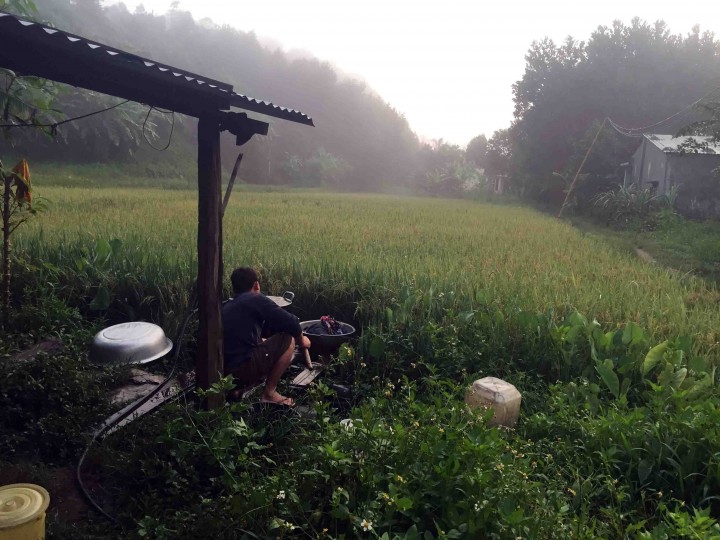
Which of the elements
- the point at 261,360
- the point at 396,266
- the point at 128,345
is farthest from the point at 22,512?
the point at 396,266

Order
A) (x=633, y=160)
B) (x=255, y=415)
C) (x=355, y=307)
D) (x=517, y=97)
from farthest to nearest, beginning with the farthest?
(x=517, y=97), (x=633, y=160), (x=355, y=307), (x=255, y=415)

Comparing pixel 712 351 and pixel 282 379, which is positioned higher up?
pixel 712 351

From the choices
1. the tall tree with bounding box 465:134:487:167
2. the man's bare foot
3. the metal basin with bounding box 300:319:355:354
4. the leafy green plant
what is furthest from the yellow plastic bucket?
the tall tree with bounding box 465:134:487:167

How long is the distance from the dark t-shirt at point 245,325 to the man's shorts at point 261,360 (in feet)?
0.14

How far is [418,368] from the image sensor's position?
4750mm

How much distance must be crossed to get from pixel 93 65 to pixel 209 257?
1.24m

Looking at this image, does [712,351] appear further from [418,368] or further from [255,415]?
[255,415]

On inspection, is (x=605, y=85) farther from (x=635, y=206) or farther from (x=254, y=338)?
(x=254, y=338)

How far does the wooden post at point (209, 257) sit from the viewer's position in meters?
3.51

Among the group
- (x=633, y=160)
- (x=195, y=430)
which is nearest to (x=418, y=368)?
(x=195, y=430)

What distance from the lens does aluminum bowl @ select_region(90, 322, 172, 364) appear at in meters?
4.61

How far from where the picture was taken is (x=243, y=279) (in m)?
4.09

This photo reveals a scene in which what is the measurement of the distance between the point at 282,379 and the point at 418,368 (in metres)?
1.11

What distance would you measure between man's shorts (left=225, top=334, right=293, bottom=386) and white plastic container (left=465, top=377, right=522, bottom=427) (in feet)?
4.34
